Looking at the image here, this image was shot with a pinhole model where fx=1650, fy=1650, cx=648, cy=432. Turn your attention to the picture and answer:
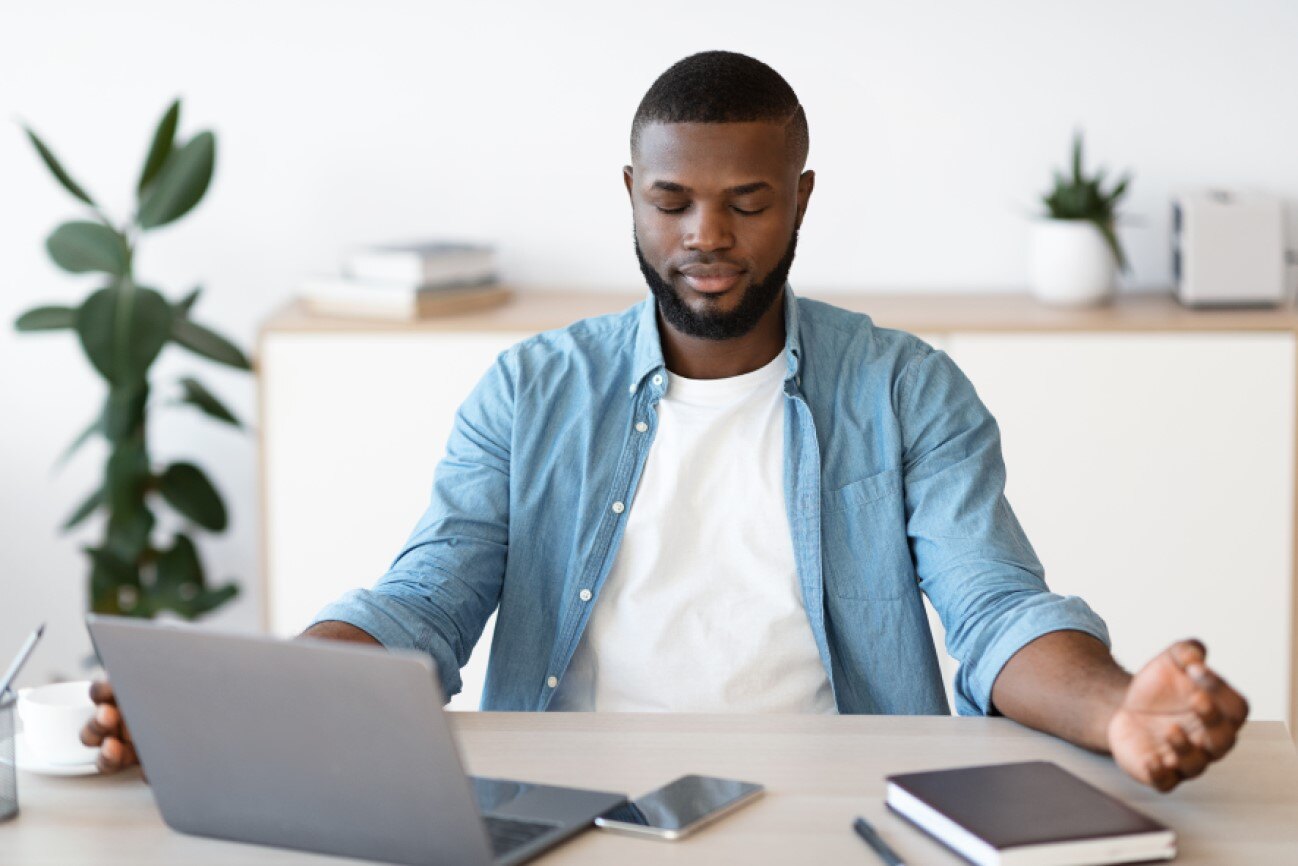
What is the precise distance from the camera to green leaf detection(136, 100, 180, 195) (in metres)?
2.94

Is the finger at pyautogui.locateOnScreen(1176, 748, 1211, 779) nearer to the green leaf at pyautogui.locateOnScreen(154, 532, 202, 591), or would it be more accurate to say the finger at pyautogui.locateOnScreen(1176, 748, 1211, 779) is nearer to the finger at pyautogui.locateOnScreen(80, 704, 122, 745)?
the finger at pyautogui.locateOnScreen(80, 704, 122, 745)

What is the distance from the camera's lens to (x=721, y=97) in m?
1.74

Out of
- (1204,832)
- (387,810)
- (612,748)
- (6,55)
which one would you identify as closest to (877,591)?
(612,748)

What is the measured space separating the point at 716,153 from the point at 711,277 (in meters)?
0.13

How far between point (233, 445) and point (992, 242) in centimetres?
155

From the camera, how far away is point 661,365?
6.03 ft

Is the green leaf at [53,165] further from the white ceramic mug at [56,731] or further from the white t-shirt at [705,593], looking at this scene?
the white ceramic mug at [56,731]

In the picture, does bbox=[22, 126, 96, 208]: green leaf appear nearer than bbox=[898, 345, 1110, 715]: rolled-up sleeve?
No

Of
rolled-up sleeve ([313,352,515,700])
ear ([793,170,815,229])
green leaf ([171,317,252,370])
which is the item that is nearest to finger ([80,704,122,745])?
rolled-up sleeve ([313,352,515,700])

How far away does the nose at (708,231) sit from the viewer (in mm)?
1722

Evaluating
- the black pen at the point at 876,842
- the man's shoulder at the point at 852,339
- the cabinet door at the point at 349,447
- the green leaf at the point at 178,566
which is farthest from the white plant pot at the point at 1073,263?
the black pen at the point at 876,842

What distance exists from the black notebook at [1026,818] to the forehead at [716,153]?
2.29ft

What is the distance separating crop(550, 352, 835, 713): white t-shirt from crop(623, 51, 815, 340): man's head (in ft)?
0.46

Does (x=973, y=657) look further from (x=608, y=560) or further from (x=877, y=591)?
(x=608, y=560)
